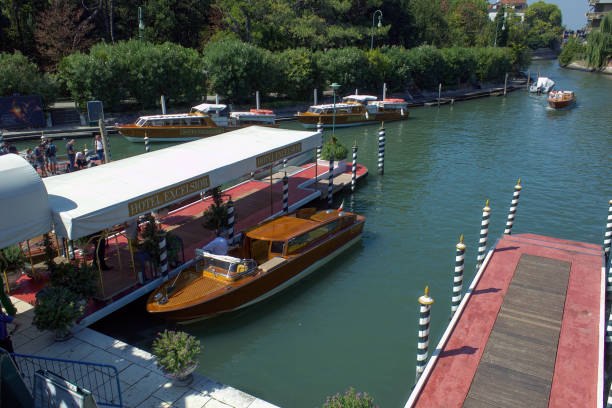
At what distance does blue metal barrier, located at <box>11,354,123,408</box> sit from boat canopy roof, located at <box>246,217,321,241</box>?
233 inches

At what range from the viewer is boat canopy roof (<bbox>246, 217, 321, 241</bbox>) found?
1438 centimetres

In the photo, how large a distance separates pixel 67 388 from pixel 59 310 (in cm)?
403

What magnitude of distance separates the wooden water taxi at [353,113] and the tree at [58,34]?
82.1 feet

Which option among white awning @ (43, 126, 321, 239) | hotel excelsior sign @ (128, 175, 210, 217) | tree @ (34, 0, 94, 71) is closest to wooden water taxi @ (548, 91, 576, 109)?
white awning @ (43, 126, 321, 239)

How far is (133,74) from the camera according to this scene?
1674 inches

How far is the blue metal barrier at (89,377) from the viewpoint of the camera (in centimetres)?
903

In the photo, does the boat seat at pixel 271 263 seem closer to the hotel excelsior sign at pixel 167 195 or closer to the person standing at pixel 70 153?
the hotel excelsior sign at pixel 167 195

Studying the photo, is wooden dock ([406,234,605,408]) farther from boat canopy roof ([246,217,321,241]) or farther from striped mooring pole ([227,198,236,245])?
striped mooring pole ([227,198,236,245])

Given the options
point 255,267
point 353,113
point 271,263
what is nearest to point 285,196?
point 271,263

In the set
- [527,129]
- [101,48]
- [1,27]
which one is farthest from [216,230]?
[1,27]

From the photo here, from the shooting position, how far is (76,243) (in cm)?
1348

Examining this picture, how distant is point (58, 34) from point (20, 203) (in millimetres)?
45012

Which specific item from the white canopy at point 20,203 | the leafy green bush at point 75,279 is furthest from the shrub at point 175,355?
the white canopy at point 20,203

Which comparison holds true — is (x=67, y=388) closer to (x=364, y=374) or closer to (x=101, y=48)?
(x=364, y=374)
